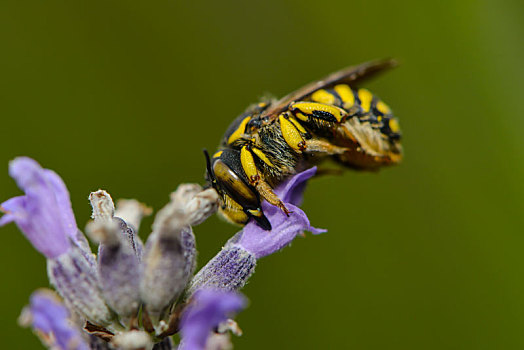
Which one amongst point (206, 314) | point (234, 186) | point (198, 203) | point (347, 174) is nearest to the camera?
point (206, 314)

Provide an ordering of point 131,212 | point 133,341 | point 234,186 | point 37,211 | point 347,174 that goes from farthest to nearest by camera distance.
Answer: point 347,174 < point 131,212 < point 234,186 < point 37,211 < point 133,341

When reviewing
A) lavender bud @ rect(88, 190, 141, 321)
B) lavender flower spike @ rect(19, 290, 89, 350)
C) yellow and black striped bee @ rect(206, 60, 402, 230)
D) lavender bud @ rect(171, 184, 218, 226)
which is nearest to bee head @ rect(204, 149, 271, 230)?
yellow and black striped bee @ rect(206, 60, 402, 230)

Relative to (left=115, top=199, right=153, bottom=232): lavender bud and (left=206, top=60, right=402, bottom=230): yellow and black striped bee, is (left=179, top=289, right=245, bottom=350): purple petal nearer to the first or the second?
(left=206, top=60, right=402, bottom=230): yellow and black striped bee

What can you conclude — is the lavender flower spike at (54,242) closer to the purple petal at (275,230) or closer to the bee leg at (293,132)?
the purple petal at (275,230)

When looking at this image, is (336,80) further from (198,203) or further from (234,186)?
(198,203)

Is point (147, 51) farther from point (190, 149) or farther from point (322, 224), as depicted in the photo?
point (322, 224)

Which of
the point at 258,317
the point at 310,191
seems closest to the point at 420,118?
the point at 310,191

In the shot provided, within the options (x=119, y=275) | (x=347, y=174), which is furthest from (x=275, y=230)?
(x=347, y=174)
